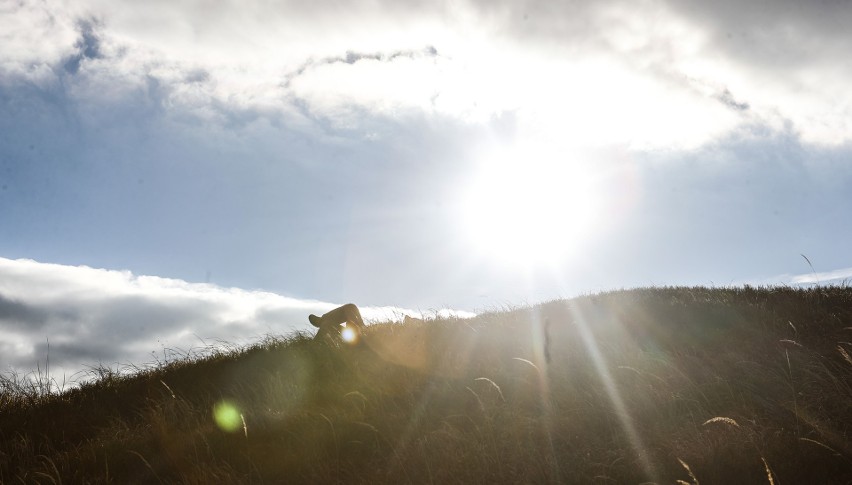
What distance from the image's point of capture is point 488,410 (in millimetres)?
6250

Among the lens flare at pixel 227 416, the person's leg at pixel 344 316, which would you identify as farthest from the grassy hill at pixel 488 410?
the person's leg at pixel 344 316

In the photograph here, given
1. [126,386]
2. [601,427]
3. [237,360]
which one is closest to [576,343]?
[601,427]

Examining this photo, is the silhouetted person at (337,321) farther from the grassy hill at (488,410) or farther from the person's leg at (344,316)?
the grassy hill at (488,410)

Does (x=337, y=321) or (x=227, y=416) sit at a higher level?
(x=337, y=321)

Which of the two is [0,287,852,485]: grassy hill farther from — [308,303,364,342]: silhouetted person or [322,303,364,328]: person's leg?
[322,303,364,328]: person's leg

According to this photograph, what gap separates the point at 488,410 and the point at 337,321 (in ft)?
23.4

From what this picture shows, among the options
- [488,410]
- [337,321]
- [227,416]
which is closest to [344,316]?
[337,321]

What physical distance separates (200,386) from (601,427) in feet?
27.1

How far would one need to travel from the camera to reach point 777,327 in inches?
395

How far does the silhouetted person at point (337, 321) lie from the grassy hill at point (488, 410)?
490 mm

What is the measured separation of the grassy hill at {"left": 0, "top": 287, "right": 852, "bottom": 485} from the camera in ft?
16.3

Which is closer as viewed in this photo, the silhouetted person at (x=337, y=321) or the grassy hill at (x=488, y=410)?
the grassy hill at (x=488, y=410)

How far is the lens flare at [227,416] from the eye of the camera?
6.88 metres

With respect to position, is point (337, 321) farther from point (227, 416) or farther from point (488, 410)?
point (488, 410)
